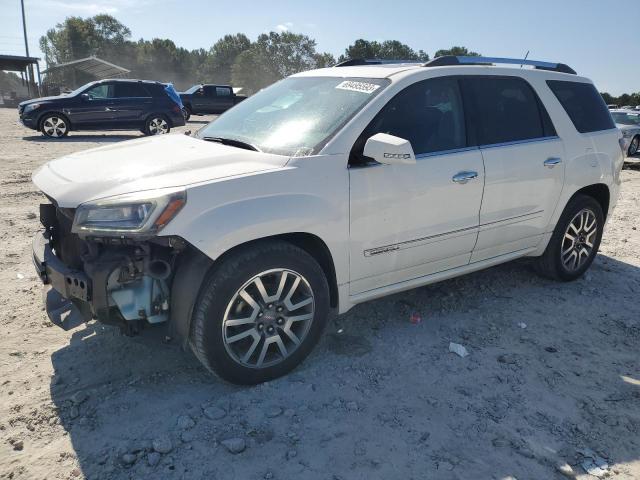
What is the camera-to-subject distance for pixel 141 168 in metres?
2.97

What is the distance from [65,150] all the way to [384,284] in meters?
11.0

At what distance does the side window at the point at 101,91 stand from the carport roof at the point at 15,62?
23.2 m

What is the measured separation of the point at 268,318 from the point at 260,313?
6 centimetres

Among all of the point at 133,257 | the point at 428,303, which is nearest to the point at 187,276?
the point at 133,257

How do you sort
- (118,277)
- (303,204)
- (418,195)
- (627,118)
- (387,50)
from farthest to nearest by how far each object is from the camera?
(387,50)
(627,118)
(418,195)
(303,204)
(118,277)

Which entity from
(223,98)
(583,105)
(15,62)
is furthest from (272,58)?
(583,105)

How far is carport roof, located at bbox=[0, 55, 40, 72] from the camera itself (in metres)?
33.2

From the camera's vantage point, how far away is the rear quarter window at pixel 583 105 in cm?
446

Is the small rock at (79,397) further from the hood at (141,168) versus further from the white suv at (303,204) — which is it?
the hood at (141,168)

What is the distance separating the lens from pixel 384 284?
3500 mm

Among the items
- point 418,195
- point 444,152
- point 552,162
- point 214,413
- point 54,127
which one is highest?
point 54,127

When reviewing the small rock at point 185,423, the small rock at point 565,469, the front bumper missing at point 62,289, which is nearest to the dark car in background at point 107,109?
the front bumper missing at point 62,289

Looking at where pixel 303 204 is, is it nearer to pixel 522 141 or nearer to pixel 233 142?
pixel 233 142

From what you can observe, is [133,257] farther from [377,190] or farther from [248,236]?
[377,190]
